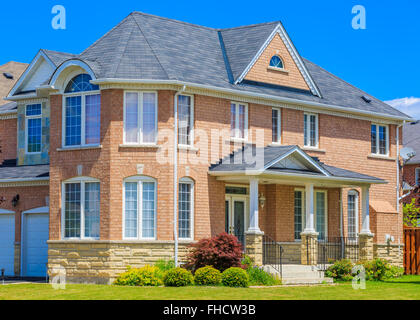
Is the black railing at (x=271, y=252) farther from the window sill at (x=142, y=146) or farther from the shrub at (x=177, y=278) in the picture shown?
the window sill at (x=142, y=146)

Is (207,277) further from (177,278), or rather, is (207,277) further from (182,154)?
(182,154)

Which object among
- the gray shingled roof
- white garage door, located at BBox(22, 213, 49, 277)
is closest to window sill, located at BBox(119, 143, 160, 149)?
the gray shingled roof

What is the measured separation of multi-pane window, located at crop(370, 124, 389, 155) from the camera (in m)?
37.0

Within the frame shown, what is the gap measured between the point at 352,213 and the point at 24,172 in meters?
14.5

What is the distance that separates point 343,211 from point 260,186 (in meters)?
4.80

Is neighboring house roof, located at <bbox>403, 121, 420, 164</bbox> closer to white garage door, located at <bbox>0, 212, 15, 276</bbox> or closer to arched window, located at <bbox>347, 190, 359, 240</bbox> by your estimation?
arched window, located at <bbox>347, 190, 359, 240</bbox>

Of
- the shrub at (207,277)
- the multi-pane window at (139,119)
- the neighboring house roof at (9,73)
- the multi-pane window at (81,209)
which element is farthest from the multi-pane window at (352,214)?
the neighboring house roof at (9,73)

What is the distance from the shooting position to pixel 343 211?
3472cm

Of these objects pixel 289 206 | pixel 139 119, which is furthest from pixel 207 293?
pixel 289 206

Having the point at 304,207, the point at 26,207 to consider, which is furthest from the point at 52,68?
the point at 304,207

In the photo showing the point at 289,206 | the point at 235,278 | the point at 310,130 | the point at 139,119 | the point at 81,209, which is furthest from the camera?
the point at 310,130

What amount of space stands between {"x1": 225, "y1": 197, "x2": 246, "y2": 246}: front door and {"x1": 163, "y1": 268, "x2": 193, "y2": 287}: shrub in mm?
4939

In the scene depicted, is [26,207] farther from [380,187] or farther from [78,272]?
[380,187]

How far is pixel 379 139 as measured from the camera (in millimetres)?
37219
